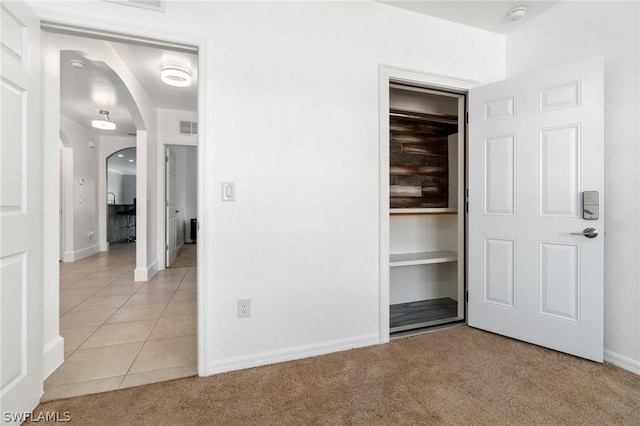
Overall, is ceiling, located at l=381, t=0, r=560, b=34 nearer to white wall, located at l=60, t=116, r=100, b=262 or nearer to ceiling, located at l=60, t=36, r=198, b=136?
ceiling, located at l=60, t=36, r=198, b=136

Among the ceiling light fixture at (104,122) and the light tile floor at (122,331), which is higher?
the ceiling light fixture at (104,122)

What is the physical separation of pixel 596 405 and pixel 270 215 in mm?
2141

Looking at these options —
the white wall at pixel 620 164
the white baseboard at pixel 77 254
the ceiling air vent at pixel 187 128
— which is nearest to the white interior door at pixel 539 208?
the white wall at pixel 620 164

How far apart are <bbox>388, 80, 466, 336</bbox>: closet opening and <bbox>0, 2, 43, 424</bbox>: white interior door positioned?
2.79 m

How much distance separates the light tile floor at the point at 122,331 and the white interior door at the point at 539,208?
2467 millimetres

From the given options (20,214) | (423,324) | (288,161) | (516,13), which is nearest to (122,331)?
(20,214)

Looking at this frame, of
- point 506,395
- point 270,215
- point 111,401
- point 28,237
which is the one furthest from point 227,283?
point 506,395

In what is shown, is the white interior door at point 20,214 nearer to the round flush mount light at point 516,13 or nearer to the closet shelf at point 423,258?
the closet shelf at point 423,258

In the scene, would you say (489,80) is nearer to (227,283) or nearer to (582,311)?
(582,311)

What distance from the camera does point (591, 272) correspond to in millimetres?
2070

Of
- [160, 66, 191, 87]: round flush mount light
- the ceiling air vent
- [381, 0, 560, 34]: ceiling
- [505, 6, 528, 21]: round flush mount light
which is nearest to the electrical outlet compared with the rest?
[381, 0, 560, 34]: ceiling

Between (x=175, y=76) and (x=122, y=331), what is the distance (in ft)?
8.95

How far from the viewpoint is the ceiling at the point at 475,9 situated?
92.4 inches

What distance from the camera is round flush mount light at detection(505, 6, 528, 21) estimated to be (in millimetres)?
2404
